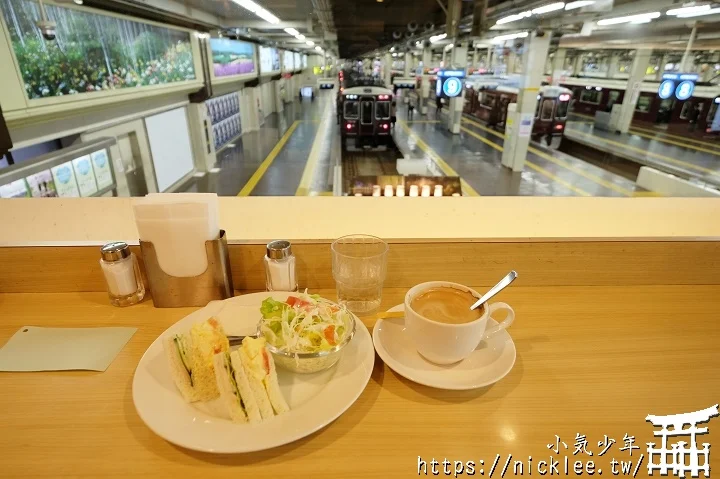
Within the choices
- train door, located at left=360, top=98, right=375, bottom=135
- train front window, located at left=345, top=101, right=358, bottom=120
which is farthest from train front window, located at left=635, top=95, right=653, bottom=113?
train front window, located at left=345, top=101, right=358, bottom=120

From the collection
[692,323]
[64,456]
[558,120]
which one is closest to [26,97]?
[64,456]

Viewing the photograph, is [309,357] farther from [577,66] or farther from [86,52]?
[577,66]

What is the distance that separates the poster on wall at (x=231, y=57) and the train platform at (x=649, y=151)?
8827 mm

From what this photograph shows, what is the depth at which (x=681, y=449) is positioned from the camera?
590 millimetres

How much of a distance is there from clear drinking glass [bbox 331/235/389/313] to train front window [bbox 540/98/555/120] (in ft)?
34.2

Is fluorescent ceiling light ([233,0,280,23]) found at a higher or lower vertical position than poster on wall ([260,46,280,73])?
higher

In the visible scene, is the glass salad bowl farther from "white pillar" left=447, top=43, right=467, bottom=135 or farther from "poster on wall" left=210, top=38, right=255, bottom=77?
"white pillar" left=447, top=43, right=467, bottom=135

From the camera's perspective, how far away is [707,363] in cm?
76

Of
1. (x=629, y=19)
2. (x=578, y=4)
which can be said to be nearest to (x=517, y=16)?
(x=578, y=4)

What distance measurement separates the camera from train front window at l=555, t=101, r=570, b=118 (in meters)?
9.54

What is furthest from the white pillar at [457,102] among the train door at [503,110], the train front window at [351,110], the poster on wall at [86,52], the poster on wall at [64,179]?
the poster on wall at [64,179]

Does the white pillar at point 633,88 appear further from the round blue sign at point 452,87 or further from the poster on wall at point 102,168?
the poster on wall at point 102,168

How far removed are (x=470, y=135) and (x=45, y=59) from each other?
10.4 m

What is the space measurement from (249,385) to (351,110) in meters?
9.37
